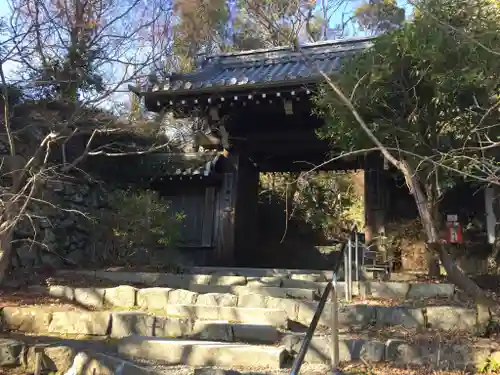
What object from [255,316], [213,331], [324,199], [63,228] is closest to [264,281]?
[255,316]

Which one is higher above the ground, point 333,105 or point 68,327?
point 333,105

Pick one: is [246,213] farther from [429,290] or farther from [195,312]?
[429,290]

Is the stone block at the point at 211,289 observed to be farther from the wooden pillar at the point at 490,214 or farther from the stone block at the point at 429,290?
the wooden pillar at the point at 490,214

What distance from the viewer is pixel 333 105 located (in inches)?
242

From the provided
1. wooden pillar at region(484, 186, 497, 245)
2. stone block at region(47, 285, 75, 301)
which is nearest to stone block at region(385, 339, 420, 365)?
wooden pillar at region(484, 186, 497, 245)

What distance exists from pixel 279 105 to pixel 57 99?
12.9 ft

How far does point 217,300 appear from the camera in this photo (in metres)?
6.38

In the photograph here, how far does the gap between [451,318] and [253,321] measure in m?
2.20

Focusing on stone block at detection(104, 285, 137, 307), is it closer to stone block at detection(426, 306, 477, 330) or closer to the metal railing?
the metal railing

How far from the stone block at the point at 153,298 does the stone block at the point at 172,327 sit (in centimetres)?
89

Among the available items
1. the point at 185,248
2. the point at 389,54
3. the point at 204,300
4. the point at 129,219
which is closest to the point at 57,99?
the point at 129,219

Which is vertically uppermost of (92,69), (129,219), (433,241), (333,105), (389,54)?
(92,69)

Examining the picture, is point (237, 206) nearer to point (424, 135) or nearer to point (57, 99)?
point (57, 99)

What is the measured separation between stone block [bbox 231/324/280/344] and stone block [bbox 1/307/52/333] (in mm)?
2679
